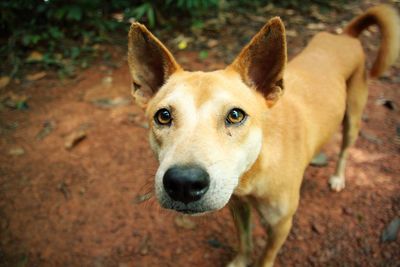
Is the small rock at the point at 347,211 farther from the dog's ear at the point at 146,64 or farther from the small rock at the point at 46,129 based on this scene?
the small rock at the point at 46,129

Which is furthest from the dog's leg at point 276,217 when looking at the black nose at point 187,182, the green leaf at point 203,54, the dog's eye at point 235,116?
the green leaf at point 203,54

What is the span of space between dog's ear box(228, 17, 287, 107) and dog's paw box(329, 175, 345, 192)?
6.31 feet

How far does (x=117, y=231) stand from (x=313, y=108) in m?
2.41

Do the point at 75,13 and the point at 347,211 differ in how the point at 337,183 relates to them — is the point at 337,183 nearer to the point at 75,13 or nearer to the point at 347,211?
the point at 347,211

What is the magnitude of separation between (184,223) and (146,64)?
185 centimetres

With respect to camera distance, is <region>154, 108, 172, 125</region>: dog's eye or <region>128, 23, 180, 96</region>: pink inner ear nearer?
<region>154, 108, 172, 125</region>: dog's eye

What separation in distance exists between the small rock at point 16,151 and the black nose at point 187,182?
11.7ft

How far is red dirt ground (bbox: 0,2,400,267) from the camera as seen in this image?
3.44m

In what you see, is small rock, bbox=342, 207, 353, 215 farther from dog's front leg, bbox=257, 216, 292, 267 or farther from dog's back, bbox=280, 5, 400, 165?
dog's front leg, bbox=257, 216, 292, 267

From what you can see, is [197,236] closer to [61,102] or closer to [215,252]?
[215,252]

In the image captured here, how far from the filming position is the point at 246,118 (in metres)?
2.26

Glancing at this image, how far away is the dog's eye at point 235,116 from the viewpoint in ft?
7.28

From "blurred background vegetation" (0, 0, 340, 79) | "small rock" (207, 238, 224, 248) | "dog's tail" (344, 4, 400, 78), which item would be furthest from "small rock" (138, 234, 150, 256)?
"blurred background vegetation" (0, 0, 340, 79)

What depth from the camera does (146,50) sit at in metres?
2.61
